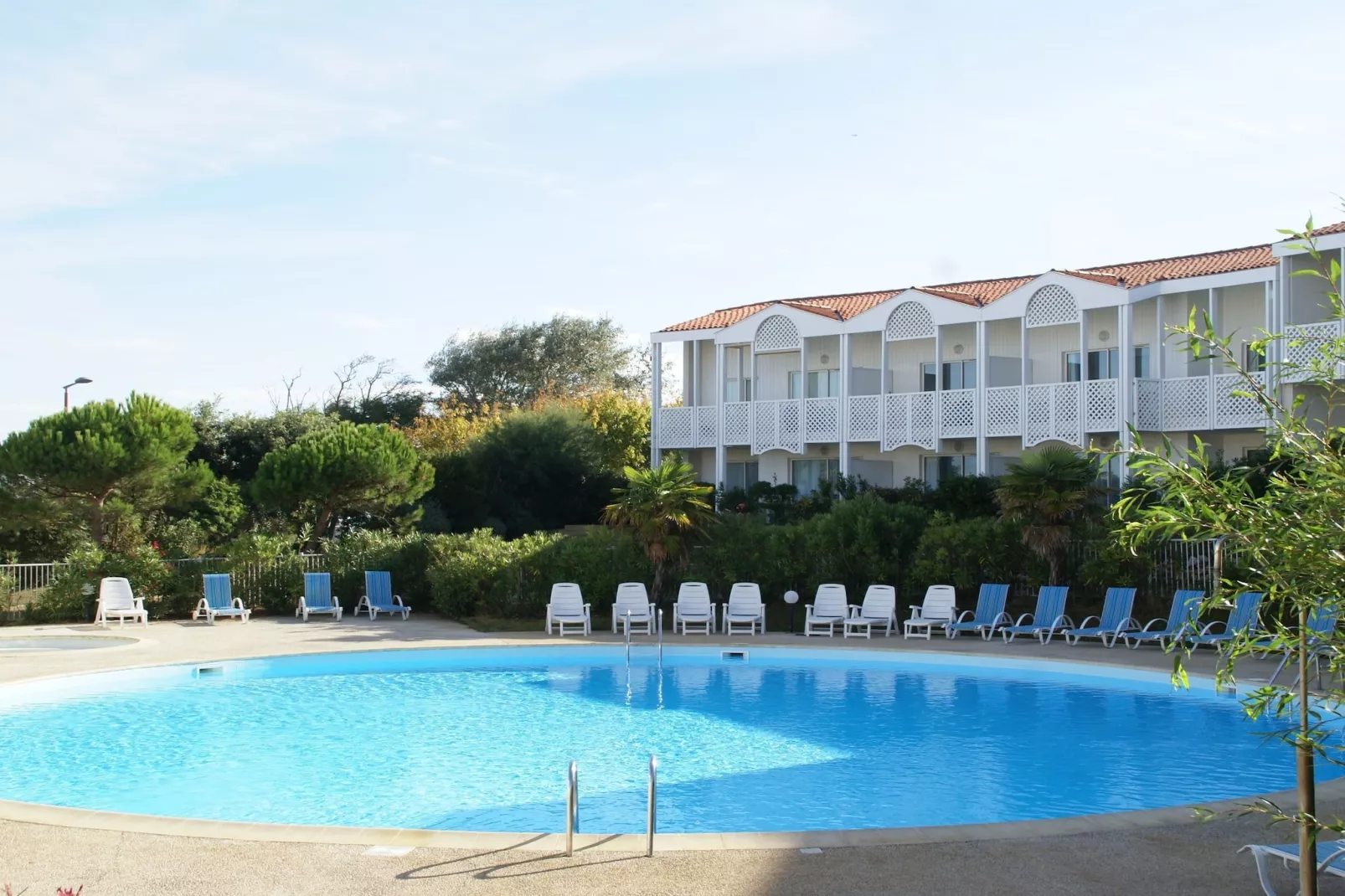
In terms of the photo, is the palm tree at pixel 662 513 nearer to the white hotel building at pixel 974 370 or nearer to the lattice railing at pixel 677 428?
the white hotel building at pixel 974 370

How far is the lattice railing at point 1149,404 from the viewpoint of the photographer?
2462 centimetres

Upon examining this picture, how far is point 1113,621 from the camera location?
18.0 m

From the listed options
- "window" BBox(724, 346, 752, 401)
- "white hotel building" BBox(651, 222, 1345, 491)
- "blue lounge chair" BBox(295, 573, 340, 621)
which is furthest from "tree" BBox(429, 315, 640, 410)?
"blue lounge chair" BBox(295, 573, 340, 621)

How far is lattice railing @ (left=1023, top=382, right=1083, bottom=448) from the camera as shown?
25000 mm

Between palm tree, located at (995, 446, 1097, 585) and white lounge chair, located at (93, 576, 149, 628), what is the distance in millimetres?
13934

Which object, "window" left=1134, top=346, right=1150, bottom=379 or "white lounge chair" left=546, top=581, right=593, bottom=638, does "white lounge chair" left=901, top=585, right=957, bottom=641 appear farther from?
"window" left=1134, top=346, right=1150, bottom=379

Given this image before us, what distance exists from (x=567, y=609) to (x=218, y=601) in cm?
616

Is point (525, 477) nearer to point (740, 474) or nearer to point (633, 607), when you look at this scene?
point (740, 474)

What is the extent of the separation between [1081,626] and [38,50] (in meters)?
16.0

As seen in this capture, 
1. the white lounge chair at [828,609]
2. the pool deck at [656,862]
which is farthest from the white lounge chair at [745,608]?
Answer: the pool deck at [656,862]

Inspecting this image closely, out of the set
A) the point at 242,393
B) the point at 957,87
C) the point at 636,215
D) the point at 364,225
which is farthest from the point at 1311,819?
the point at 242,393

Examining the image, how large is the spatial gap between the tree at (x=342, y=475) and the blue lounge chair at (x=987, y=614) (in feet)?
40.9

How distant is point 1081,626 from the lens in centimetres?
1934

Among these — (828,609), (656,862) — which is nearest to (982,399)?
(828,609)
